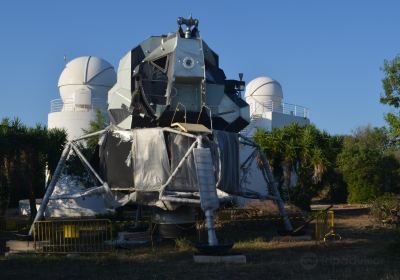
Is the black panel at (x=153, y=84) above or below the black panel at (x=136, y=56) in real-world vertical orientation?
below

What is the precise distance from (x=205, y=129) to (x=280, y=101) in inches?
1477

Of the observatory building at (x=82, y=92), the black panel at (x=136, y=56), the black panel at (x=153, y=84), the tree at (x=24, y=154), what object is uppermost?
the observatory building at (x=82, y=92)

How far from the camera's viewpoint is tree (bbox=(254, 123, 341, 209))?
35.8 meters

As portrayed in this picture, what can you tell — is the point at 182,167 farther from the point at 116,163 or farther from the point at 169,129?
the point at 116,163

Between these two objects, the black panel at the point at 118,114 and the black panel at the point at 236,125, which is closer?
the black panel at the point at 118,114

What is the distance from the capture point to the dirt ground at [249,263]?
13639 millimetres

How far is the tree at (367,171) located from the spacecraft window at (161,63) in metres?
20.7

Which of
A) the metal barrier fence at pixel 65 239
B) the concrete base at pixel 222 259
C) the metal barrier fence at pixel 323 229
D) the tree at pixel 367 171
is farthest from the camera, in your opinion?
the tree at pixel 367 171

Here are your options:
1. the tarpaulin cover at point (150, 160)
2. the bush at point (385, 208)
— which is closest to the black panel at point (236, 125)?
the tarpaulin cover at point (150, 160)

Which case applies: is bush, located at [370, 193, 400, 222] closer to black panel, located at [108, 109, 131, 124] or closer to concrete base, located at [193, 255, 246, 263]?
black panel, located at [108, 109, 131, 124]

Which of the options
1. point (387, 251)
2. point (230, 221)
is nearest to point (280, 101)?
point (230, 221)

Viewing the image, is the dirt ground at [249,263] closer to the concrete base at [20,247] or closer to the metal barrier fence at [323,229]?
the metal barrier fence at [323,229]

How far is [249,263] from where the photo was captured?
1565cm

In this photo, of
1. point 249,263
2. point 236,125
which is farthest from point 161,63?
point 249,263
